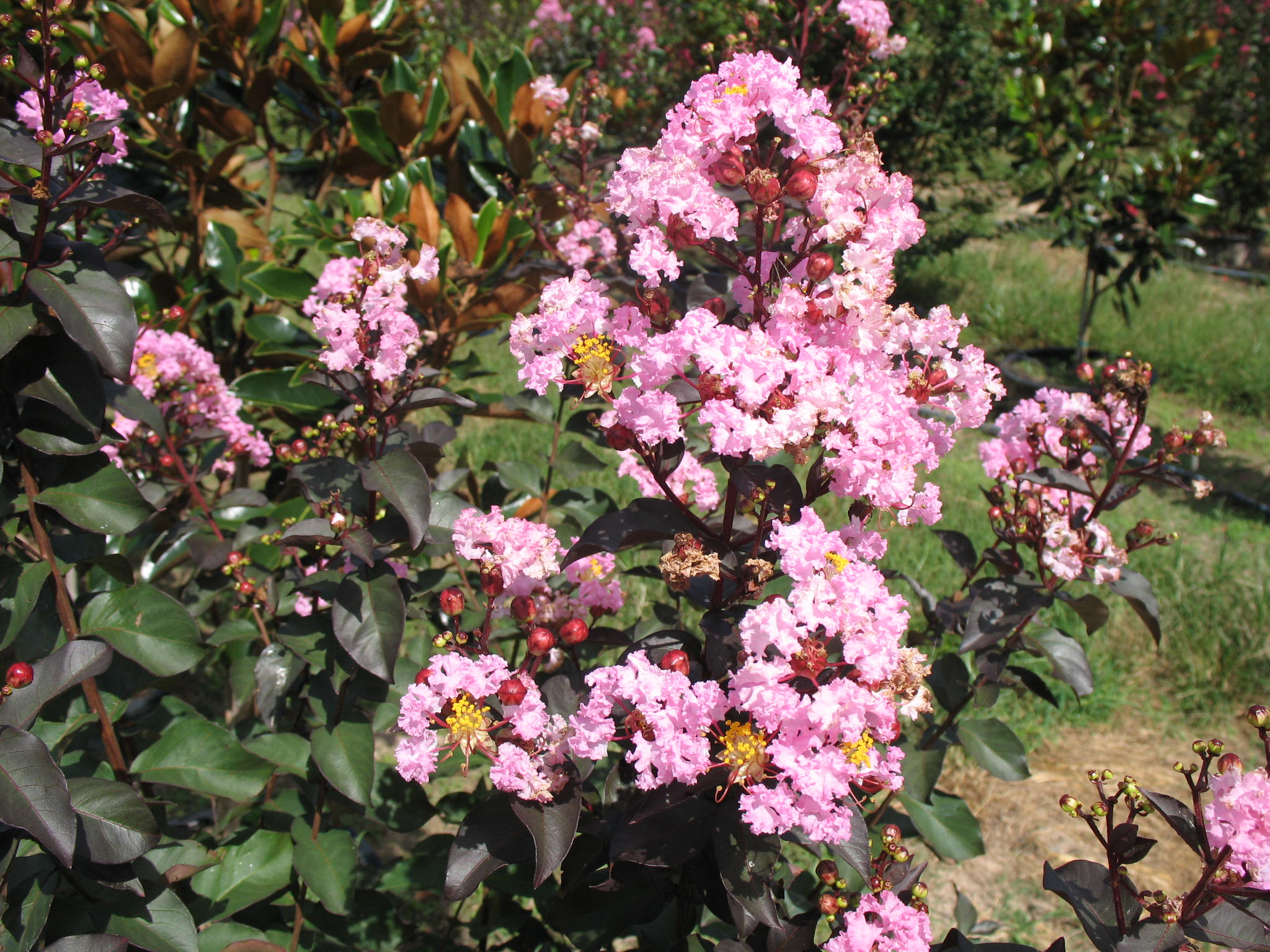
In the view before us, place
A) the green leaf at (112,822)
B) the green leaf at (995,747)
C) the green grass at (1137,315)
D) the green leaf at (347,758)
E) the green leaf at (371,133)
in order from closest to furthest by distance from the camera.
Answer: the green leaf at (112,822)
the green leaf at (347,758)
the green leaf at (995,747)
the green leaf at (371,133)
the green grass at (1137,315)

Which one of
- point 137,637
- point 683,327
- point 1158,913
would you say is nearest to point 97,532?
point 137,637

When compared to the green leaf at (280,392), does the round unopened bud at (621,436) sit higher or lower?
higher

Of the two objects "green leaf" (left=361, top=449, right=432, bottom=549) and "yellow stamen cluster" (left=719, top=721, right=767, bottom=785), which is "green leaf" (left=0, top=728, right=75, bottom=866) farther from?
"yellow stamen cluster" (left=719, top=721, right=767, bottom=785)

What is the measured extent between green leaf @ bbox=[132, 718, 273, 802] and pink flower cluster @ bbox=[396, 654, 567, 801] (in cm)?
49

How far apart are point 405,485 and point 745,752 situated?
0.61 metres

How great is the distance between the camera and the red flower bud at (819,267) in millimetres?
1070

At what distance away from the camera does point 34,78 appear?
119cm

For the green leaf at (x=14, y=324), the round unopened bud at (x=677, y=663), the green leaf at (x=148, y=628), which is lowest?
the green leaf at (x=148, y=628)

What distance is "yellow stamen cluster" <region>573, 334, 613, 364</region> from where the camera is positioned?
1105mm

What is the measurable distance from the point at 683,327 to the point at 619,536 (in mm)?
271

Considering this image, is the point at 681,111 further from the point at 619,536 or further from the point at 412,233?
the point at 412,233

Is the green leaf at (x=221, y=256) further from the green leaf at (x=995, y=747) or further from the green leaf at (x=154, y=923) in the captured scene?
the green leaf at (x=995, y=747)

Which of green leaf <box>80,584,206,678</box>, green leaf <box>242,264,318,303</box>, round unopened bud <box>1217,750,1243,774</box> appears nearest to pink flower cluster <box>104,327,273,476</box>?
green leaf <box>242,264,318,303</box>

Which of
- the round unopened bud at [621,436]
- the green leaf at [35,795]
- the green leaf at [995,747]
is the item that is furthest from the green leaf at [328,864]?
the green leaf at [995,747]
